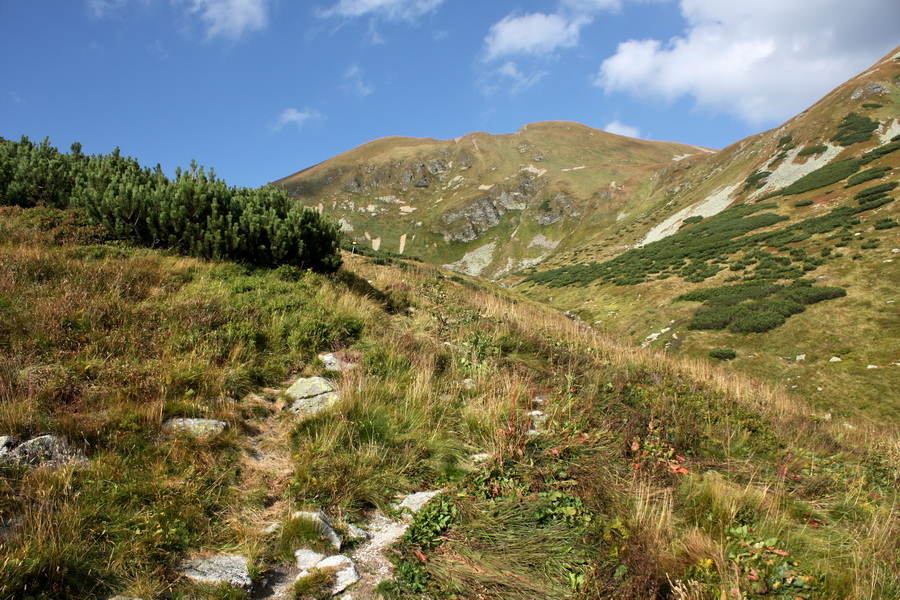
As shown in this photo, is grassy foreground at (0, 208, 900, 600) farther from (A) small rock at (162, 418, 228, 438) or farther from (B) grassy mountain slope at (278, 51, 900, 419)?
(B) grassy mountain slope at (278, 51, 900, 419)

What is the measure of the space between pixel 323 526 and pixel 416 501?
0.93 metres

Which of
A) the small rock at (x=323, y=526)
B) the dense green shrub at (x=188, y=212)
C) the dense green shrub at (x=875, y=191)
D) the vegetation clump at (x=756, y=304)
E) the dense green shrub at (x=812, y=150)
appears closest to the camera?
the small rock at (x=323, y=526)

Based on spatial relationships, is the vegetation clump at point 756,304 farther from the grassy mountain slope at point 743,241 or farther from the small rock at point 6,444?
the small rock at point 6,444

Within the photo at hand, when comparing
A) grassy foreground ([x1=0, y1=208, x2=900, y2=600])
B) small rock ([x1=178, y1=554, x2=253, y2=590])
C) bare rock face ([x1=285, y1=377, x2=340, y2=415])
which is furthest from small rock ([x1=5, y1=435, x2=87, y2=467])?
bare rock face ([x1=285, y1=377, x2=340, y2=415])

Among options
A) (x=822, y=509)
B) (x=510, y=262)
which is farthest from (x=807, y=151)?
(x=822, y=509)

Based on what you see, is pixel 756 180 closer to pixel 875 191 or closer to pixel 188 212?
pixel 875 191

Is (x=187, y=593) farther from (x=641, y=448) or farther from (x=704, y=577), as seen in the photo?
(x=641, y=448)

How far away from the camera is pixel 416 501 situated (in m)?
4.13

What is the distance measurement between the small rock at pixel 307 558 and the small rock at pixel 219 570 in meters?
0.37

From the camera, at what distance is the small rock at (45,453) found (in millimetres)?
3342

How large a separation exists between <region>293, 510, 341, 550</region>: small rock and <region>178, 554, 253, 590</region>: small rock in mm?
526

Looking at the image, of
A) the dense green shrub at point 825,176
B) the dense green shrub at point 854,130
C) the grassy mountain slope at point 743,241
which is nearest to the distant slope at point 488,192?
the grassy mountain slope at point 743,241

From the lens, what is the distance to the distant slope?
12362cm

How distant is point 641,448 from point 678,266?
4469 centimetres
